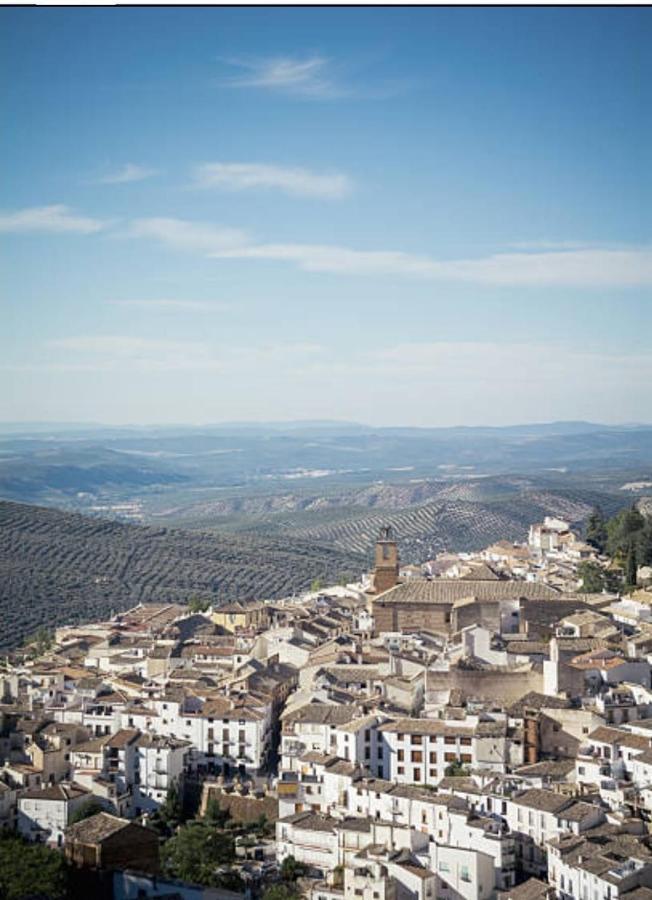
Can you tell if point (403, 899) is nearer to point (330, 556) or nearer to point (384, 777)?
point (384, 777)

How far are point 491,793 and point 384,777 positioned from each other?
40.2 inches

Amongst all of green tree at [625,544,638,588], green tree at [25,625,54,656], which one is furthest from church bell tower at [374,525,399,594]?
green tree at [25,625,54,656]

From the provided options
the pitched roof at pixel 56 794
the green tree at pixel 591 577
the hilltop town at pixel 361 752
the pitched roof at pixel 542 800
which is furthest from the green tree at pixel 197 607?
the pitched roof at pixel 542 800

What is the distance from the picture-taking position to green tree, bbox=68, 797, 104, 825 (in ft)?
26.6

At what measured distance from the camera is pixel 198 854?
286 inches

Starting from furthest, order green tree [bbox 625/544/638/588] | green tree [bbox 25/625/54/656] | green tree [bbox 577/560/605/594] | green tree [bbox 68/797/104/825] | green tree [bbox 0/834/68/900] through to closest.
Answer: green tree [bbox 25/625/54/656] → green tree [bbox 625/544/638/588] → green tree [bbox 577/560/605/594] → green tree [bbox 68/797/104/825] → green tree [bbox 0/834/68/900]

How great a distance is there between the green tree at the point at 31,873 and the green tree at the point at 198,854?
0.56 metres

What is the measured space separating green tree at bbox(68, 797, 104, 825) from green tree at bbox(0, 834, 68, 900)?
932 mm

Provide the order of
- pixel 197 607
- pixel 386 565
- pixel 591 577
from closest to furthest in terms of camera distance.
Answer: pixel 386 565, pixel 591 577, pixel 197 607

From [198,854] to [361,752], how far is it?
1.51 m

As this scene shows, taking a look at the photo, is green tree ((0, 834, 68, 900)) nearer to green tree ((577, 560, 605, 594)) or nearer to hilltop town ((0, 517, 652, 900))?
hilltop town ((0, 517, 652, 900))

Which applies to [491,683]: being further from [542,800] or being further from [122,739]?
[122,739]

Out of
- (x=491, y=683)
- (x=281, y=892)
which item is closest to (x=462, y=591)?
(x=491, y=683)

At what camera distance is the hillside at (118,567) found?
17719mm
